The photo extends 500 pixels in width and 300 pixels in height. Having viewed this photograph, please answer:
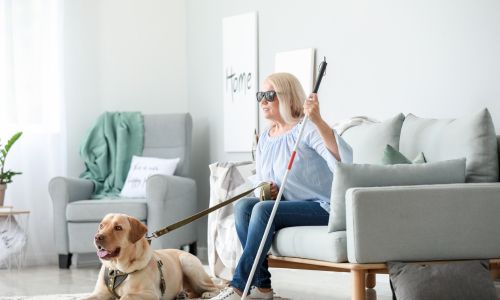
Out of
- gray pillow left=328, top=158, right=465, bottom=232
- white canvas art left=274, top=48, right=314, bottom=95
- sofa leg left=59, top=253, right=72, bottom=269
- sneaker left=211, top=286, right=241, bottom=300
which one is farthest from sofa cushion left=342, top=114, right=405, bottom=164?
sofa leg left=59, top=253, right=72, bottom=269

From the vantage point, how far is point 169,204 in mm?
5297

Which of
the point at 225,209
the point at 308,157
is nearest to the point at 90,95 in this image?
the point at 225,209

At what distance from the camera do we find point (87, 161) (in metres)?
5.87

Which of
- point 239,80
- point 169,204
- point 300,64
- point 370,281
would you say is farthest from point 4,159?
point 370,281

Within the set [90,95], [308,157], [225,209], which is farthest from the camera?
[90,95]

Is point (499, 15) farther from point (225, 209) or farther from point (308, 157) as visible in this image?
point (225, 209)

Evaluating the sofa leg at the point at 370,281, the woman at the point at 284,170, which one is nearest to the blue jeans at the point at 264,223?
the woman at the point at 284,170

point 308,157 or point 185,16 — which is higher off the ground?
point 185,16

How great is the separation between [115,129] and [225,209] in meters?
1.69

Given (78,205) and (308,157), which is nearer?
(308,157)

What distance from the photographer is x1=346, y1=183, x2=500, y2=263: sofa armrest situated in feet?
9.03

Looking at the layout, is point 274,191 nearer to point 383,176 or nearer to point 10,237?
point 383,176

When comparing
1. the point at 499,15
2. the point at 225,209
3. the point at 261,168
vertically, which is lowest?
the point at 225,209

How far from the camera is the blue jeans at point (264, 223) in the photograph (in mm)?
3229
